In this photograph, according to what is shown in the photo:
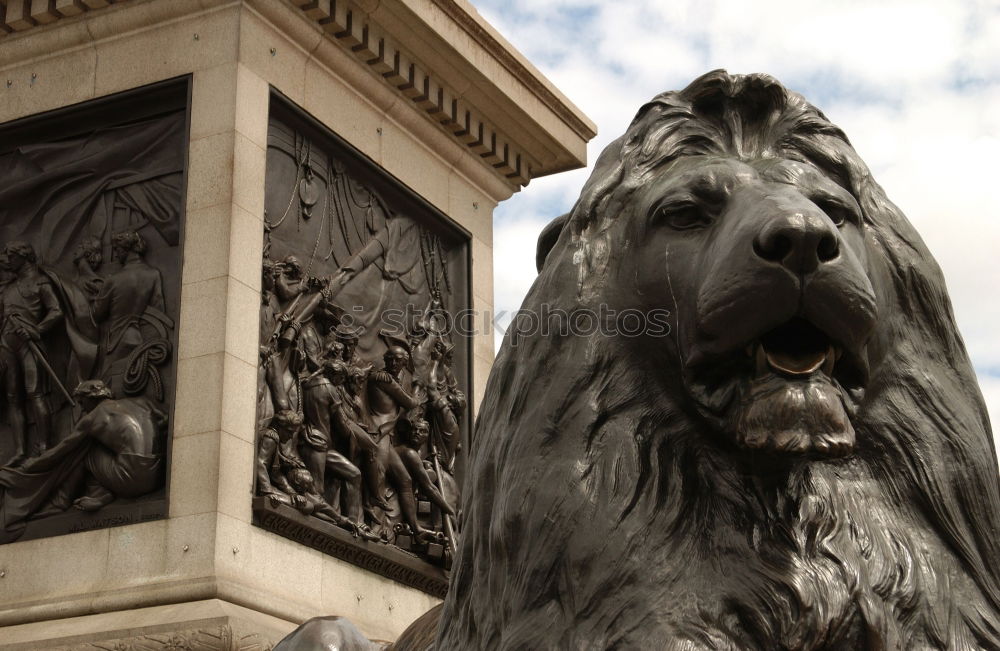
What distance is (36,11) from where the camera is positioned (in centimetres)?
1192

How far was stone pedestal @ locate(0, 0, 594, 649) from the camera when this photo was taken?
998cm

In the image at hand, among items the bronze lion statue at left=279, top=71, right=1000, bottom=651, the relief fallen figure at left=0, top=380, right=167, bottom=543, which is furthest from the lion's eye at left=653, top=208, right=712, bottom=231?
the relief fallen figure at left=0, top=380, right=167, bottom=543

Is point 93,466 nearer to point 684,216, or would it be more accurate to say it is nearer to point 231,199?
point 231,199

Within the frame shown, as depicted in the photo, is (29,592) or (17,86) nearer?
(29,592)

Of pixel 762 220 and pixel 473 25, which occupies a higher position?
pixel 473 25

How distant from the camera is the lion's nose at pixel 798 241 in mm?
2525

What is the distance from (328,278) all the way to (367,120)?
1.70 m

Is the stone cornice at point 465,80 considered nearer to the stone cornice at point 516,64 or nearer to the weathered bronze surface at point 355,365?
the stone cornice at point 516,64

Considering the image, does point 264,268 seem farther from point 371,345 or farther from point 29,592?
point 29,592

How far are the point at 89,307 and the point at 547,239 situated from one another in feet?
28.6

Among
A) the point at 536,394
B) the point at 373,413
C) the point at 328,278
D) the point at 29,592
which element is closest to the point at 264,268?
the point at 328,278

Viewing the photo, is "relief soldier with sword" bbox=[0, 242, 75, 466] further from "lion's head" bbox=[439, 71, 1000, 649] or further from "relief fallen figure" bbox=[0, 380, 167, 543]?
"lion's head" bbox=[439, 71, 1000, 649]

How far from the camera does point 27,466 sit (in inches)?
432

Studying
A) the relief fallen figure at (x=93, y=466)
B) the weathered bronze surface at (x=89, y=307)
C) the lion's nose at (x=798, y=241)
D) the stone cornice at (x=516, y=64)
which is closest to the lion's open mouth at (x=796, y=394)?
the lion's nose at (x=798, y=241)
